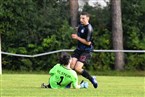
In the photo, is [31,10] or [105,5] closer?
[31,10]

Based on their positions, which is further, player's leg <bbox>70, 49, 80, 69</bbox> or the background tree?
the background tree

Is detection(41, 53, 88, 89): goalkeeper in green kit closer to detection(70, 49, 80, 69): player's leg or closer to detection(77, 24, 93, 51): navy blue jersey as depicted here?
detection(77, 24, 93, 51): navy blue jersey

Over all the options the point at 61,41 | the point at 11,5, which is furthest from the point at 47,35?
the point at 11,5

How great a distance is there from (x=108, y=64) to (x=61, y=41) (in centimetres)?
223

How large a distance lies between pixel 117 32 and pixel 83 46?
14.4 m

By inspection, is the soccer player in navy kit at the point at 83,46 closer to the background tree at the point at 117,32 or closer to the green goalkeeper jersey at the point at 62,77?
the green goalkeeper jersey at the point at 62,77

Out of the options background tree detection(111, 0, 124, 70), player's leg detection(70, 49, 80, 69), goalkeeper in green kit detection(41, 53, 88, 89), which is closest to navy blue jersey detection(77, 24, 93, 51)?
player's leg detection(70, 49, 80, 69)

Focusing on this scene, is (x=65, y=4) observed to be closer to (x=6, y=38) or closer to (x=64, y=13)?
(x=64, y=13)

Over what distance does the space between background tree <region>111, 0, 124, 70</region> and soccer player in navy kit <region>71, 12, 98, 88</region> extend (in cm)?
1384

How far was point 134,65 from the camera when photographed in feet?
96.0

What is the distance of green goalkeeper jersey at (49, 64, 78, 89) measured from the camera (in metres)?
14.3

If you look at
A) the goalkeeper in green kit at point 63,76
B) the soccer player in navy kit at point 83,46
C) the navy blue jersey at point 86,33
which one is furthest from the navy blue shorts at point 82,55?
the goalkeeper in green kit at point 63,76

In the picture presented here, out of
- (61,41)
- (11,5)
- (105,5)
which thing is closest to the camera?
(11,5)

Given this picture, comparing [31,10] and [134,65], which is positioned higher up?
[31,10]
